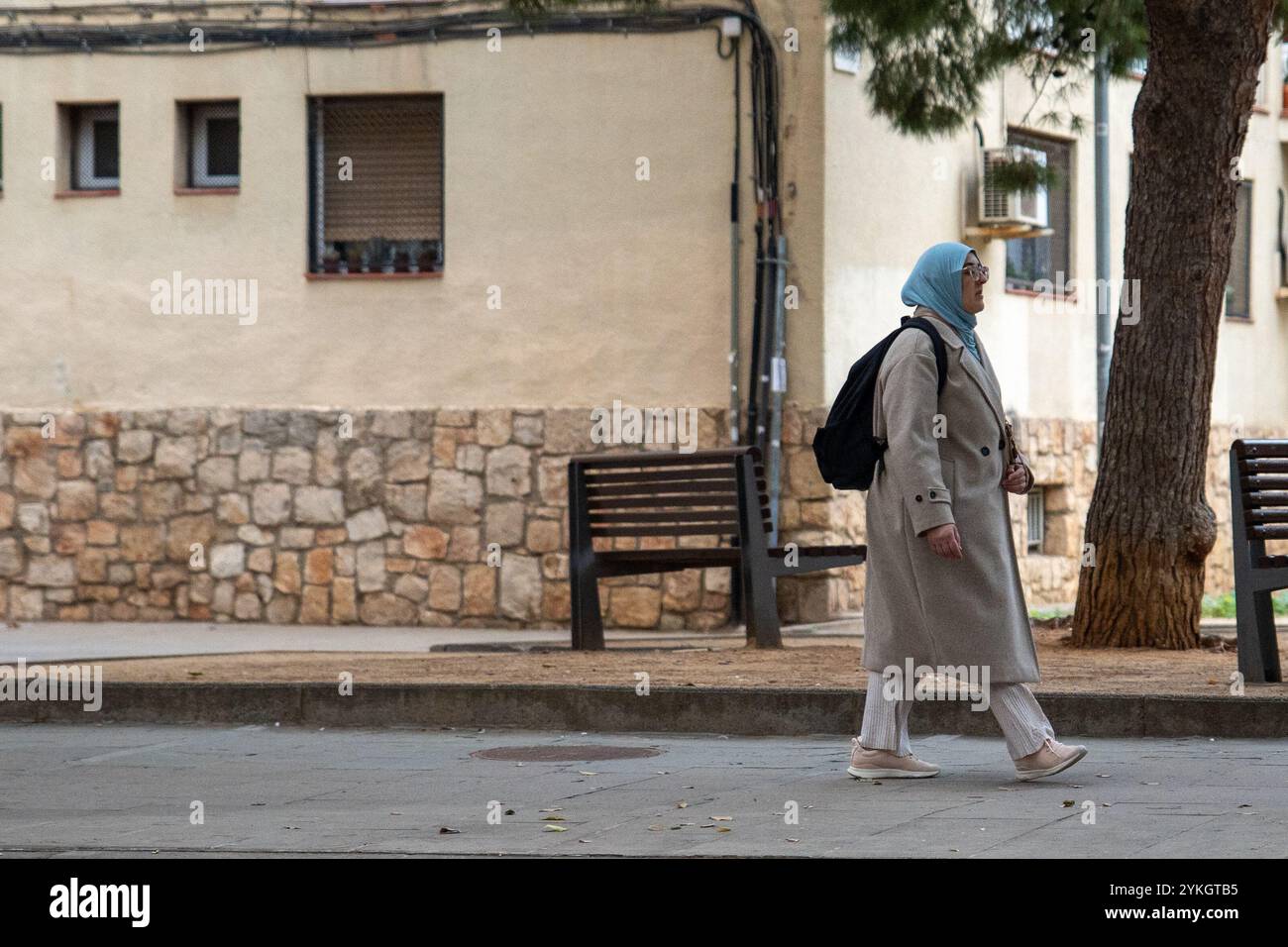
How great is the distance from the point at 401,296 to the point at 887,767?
32.5 ft

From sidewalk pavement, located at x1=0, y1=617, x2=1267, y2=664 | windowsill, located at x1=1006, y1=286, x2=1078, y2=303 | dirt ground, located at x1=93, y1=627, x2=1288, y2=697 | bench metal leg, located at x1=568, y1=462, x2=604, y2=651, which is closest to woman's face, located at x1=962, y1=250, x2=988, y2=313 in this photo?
dirt ground, located at x1=93, y1=627, x2=1288, y2=697

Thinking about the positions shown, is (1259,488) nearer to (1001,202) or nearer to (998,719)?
(998,719)

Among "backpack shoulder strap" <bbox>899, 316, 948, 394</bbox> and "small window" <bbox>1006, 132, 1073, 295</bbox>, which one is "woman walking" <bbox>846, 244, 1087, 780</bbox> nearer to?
"backpack shoulder strap" <bbox>899, 316, 948, 394</bbox>

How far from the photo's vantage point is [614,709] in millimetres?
9281

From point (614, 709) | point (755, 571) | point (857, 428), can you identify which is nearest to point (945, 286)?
point (857, 428)

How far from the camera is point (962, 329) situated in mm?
7484

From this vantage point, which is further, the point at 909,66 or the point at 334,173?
the point at 334,173

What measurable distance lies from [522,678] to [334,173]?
26.0ft

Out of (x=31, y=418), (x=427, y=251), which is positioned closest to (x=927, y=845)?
A: (x=427, y=251)

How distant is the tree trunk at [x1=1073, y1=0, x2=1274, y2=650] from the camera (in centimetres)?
1146

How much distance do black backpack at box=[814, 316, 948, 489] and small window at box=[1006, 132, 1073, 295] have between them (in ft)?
35.8
